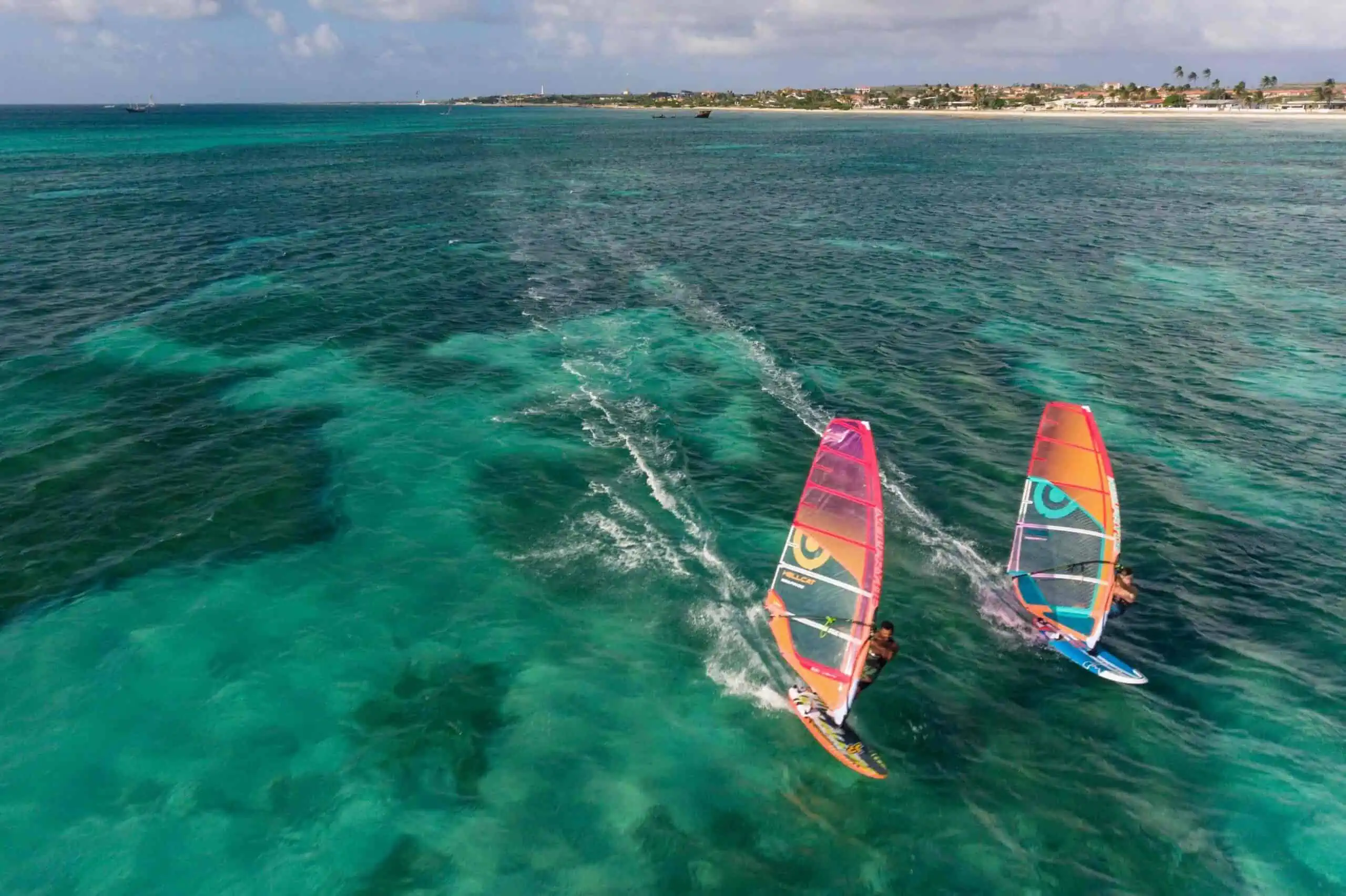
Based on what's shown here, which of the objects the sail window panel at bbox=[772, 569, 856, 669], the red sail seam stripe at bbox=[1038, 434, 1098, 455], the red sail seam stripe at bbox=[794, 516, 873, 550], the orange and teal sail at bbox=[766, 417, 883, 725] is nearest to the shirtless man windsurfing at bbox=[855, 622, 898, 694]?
the orange and teal sail at bbox=[766, 417, 883, 725]

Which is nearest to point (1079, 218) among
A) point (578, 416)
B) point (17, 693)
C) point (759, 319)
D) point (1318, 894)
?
point (759, 319)

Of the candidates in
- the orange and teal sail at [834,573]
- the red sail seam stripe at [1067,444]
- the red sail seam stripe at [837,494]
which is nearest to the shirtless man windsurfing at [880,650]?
the orange and teal sail at [834,573]

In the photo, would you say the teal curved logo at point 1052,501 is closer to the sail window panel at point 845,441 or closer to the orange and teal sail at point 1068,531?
the orange and teal sail at point 1068,531

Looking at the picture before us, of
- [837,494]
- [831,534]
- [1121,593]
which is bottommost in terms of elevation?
[1121,593]

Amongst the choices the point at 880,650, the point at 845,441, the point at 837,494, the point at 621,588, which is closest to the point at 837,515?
the point at 837,494

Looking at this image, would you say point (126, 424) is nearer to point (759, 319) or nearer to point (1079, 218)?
point (759, 319)

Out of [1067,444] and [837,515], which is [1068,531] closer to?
[1067,444]
